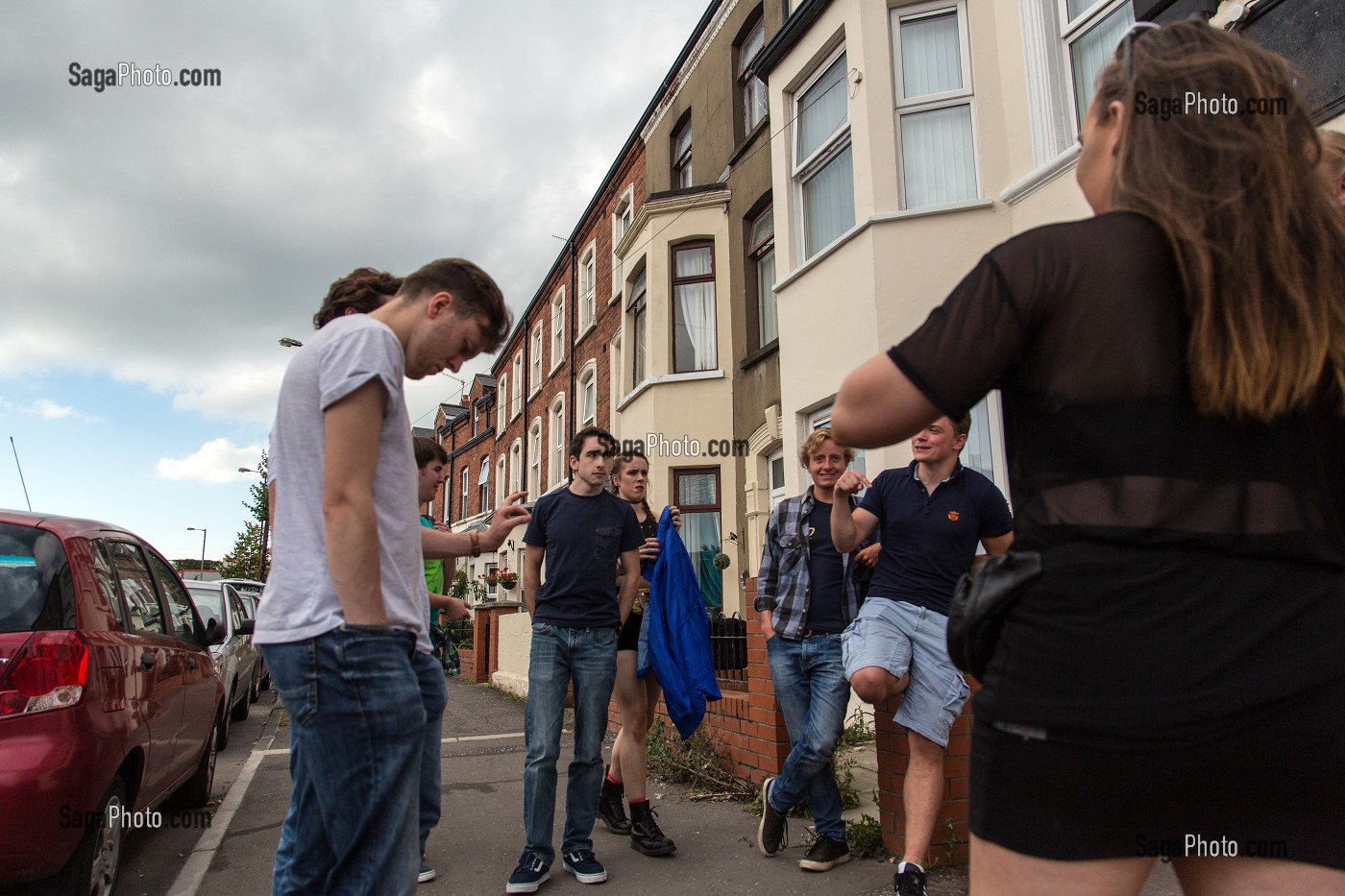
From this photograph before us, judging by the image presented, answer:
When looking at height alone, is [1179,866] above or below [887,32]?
below

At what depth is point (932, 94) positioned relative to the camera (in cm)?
892

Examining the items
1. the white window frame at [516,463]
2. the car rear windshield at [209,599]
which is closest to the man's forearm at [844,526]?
the car rear windshield at [209,599]

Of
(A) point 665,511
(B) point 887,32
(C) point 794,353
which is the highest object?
(B) point 887,32

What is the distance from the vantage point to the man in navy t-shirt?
4.15 meters

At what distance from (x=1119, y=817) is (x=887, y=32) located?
935 cm

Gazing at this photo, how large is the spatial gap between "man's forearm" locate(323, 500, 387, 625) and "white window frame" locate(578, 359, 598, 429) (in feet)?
62.8

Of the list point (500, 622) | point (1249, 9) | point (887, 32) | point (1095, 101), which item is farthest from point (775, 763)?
point (500, 622)

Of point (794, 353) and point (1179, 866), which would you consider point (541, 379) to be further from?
point (1179, 866)

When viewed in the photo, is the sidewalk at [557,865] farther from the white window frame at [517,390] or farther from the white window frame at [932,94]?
the white window frame at [517,390]

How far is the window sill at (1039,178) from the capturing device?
7305 millimetres

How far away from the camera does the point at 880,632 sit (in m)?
3.88

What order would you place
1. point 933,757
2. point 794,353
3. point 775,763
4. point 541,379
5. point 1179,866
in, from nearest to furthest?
1. point 1179,866
2. point 933,757
3. point 775,763
4. point 794,353
5. point 541,379

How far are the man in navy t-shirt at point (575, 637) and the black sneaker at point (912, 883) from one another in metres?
1.39

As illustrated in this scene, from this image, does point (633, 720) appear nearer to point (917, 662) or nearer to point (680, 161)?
point (917, 662)
